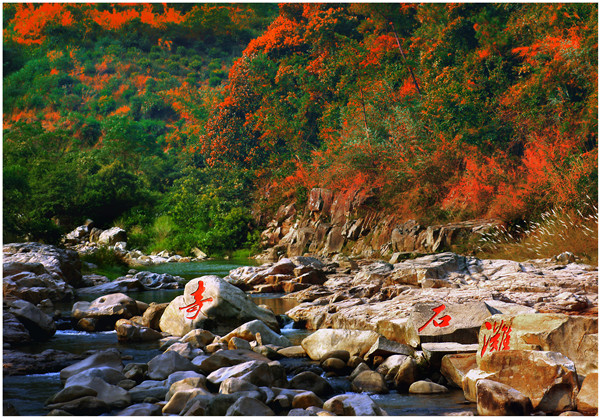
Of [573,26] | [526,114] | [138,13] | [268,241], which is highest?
[138,13]

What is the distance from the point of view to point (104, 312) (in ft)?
22.2

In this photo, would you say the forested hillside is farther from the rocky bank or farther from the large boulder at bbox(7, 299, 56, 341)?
the large boulder at bbox(7, 299, 56, 341)

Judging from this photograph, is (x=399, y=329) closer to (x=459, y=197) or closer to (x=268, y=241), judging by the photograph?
(x=459, y=197)

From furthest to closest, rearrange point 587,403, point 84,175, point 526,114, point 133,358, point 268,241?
point 84,175, point 268,241, point 526,114, point 133,358, point 587,403

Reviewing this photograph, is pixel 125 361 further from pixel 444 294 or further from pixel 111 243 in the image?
pixel 111 243

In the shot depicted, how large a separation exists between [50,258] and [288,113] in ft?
54.8

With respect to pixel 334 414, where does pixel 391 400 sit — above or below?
below

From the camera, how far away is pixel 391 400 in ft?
12.5

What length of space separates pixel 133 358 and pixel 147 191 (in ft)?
67.0

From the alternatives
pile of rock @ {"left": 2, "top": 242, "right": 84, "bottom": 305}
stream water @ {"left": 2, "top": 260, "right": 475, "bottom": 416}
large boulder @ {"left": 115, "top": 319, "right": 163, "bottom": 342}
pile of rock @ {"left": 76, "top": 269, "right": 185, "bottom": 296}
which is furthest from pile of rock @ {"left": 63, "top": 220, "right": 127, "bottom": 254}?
large boulder @ {"left": 115, "top": 319, "right": 163, "bottom": 342}

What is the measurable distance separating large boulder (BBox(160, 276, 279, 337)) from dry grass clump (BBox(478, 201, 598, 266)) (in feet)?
20.4

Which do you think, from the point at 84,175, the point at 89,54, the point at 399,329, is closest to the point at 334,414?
the point at 399,329

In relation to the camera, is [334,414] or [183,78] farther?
[183,78]

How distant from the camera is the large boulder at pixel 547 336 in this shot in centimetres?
382
